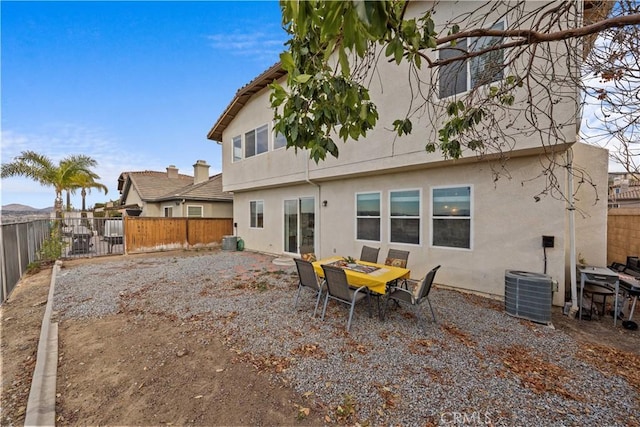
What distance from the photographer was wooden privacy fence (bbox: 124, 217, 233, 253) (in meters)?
12.0

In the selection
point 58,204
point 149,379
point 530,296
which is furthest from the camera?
point 58,204

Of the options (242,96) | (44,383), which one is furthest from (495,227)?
(242,96)

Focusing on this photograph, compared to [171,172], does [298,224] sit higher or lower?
lower

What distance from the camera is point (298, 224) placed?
10.3 metres

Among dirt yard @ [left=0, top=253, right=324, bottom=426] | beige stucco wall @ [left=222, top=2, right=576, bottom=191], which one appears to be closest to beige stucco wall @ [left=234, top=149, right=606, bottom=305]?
beige stucco wall @ [left=222, top=2, right=576, bottom=191]

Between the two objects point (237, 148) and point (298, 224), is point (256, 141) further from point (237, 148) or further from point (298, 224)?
point (298, 224)

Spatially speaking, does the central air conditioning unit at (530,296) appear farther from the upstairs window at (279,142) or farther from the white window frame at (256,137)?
the white window frame at (256,137)

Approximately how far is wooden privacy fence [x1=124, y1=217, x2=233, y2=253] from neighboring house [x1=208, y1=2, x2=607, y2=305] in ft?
21.8

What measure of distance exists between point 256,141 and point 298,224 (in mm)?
4384

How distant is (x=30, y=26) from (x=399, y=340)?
467 inches

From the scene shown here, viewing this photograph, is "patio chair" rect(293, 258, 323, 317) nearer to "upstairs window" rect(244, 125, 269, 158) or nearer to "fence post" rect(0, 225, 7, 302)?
"fence post" rect(0, 225, 7, 302)

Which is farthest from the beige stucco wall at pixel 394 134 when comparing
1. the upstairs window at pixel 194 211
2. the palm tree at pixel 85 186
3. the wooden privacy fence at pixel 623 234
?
the palm tree at pixel 85 186

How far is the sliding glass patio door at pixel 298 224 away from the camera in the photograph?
32.0 feet

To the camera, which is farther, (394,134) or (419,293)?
(394,134)
